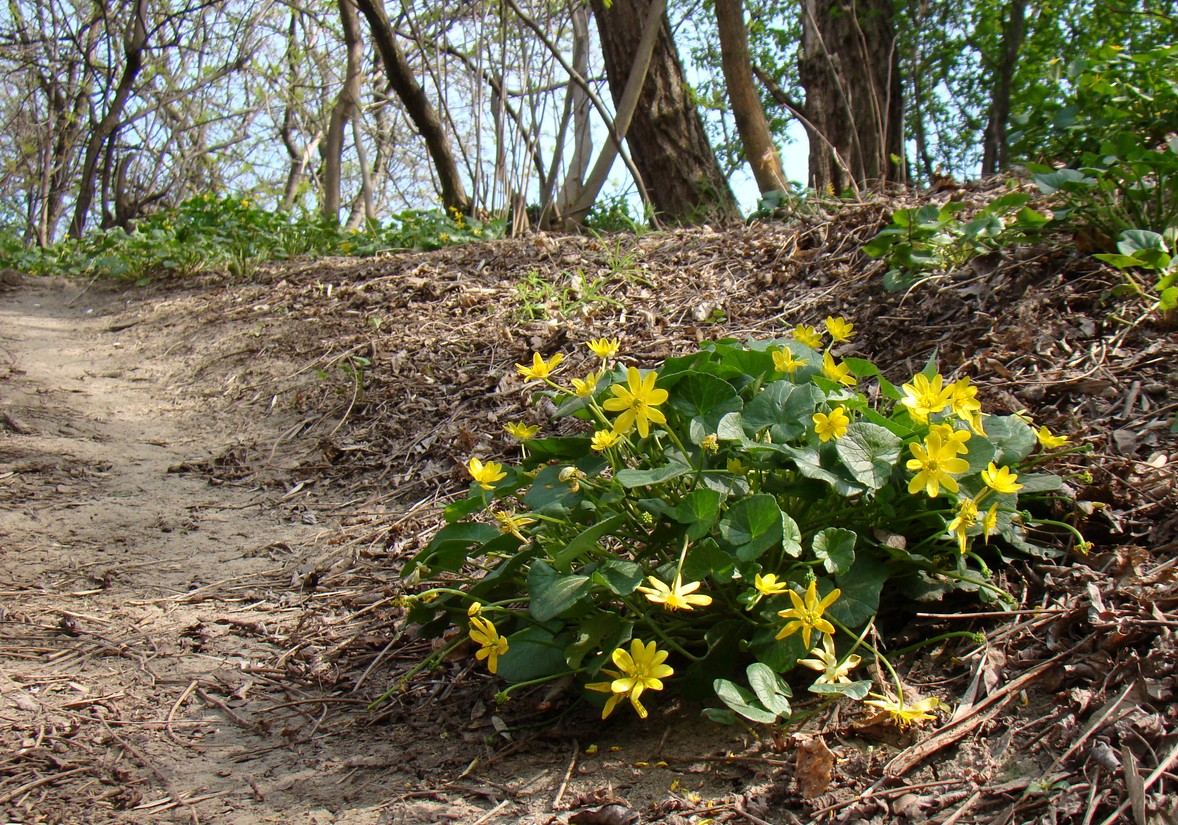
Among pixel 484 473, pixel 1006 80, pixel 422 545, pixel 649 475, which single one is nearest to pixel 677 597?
pixel 649 475

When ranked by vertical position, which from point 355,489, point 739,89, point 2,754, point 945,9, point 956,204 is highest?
point 945,9

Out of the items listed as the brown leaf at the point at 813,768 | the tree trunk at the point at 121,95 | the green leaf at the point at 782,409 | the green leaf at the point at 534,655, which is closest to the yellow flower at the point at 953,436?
the green leaf at the point at 782,409

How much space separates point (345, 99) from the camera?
905 cm

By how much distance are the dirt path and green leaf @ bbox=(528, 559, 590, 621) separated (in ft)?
1.58

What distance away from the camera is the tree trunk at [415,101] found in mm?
5926

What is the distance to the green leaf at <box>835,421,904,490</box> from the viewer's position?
160 centimetres

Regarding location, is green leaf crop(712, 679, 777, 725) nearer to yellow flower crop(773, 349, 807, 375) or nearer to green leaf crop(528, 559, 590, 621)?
green leaf crop(528, 559, 590, 621)

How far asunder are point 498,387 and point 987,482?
2.24 meters

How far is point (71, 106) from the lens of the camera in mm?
14617

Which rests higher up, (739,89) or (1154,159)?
(739,89)

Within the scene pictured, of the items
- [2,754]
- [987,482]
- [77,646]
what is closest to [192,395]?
[77,646]

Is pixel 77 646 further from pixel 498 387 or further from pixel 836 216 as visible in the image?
pixel 836 216

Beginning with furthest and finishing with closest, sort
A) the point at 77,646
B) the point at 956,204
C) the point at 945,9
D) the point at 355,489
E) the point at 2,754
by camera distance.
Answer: the point at 945,9
the point at 355,489
the point at 956,204
the point at 77,646
the point at 2,754

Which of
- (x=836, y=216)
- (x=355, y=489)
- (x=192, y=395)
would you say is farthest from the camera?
(x=192, y=395)
